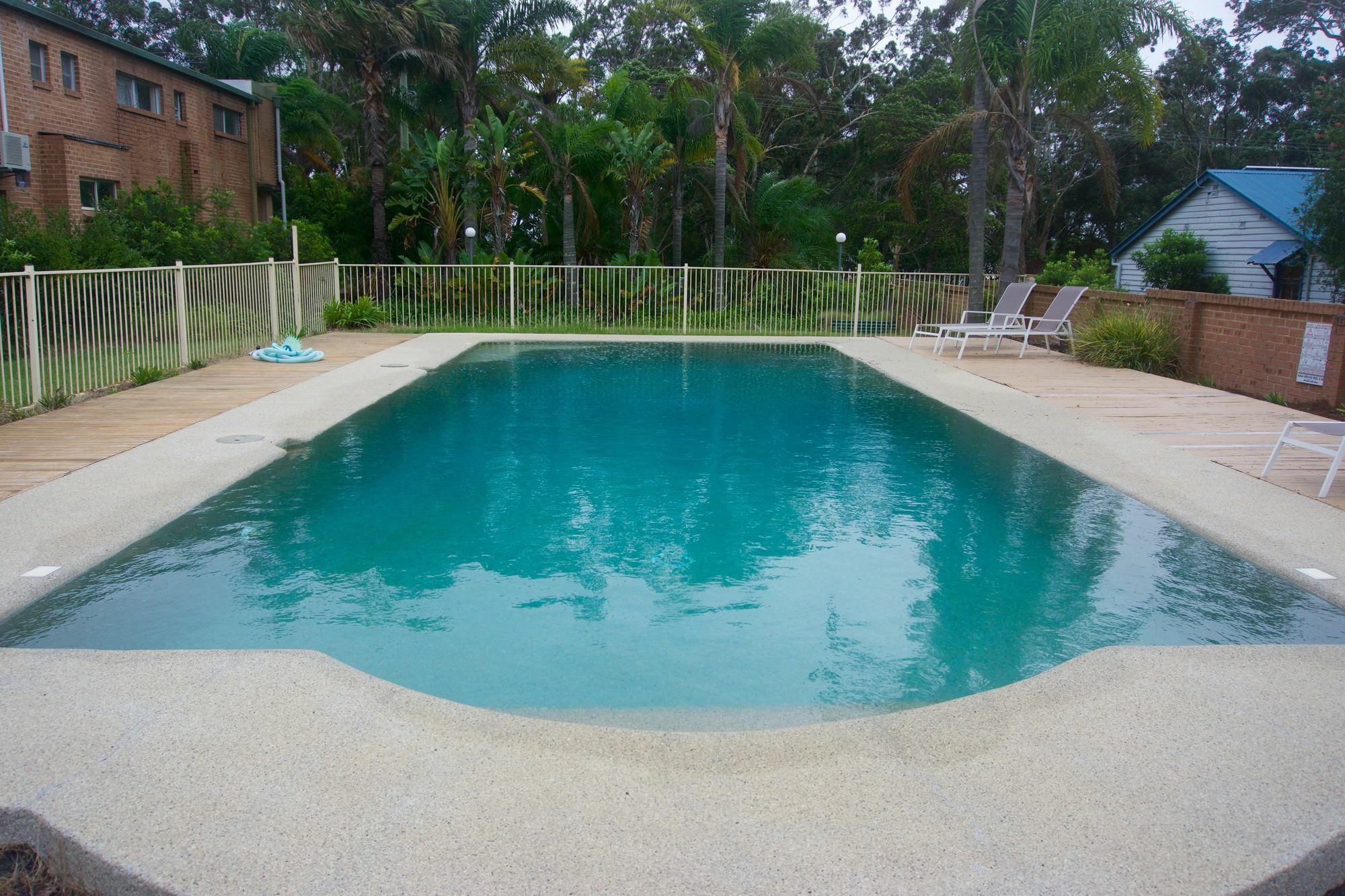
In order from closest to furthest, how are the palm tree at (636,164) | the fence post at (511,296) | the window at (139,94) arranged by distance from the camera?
1. the fence post at (511,296)
2. the window at (139,94)
3. the palm tree at (636,164)

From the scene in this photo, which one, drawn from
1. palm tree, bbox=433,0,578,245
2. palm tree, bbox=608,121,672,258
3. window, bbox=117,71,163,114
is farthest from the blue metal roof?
window, bbox=117,71,163,114

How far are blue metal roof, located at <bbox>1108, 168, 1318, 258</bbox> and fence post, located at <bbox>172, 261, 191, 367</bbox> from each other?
19378mm

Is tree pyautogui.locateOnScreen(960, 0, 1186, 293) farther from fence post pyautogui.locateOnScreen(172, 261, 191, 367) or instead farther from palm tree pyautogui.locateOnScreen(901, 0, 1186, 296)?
fence post pyautogui.locateOnScreen(172, 261, 191, 367)

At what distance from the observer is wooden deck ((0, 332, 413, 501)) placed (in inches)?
304

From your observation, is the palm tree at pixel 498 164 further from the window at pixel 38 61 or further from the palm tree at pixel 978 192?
the palm tree at pixel 978 192

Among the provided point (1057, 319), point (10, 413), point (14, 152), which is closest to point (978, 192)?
point (1057, 319)

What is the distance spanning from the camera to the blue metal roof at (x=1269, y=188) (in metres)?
21.3

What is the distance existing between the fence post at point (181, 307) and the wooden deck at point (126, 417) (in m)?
0.23

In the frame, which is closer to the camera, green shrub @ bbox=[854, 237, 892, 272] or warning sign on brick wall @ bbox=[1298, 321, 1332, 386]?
warning sign on brick wall @ bbox=[1298, 321, 1332, 386]

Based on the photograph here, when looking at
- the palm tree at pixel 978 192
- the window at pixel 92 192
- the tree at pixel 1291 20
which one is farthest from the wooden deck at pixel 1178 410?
the tree at pixel 1291 20

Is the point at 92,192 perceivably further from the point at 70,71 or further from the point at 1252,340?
the point at 1252,340

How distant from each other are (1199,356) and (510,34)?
1673 cm

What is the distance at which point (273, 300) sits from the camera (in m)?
15.9

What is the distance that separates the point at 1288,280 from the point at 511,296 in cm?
1608
